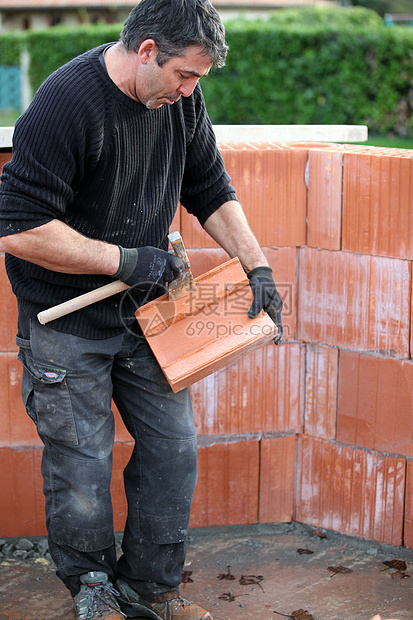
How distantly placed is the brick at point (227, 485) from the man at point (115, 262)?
662 mm

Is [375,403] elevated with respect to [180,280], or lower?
lower

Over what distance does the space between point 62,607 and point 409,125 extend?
12025mm

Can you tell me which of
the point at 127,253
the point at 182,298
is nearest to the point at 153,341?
the point at 182,298

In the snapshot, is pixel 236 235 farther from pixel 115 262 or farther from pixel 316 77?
pixel 316 77

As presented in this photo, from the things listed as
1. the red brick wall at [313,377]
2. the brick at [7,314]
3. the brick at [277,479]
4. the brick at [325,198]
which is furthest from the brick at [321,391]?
the brick at [7,314]

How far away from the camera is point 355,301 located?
9.93 feet

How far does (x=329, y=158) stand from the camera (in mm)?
2982

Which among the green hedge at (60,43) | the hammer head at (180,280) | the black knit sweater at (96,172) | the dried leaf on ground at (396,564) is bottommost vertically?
the dried leaf on ground at (396,564)

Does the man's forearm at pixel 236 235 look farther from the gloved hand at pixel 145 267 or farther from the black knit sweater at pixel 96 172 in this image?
the gloved hand at pixel 145 267

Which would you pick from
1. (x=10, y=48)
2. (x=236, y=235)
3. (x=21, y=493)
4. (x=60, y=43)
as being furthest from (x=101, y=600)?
(x=10, y=48)

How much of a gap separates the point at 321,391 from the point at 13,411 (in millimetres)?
1390

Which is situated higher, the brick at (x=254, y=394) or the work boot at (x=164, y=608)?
→ the brick at (x=254, y=394)

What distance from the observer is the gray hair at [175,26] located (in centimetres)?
204

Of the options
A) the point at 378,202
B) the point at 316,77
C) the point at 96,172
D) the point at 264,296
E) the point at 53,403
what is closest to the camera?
the point at 96,172
